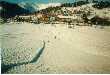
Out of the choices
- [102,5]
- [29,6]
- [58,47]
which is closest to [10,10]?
[29,6]

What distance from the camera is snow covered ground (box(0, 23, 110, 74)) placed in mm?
2578

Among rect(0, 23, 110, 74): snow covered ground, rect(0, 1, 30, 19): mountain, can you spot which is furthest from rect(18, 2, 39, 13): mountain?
rect(0, 23, 110, 74): snow covered ground

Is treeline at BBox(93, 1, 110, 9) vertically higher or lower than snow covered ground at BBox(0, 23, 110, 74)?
higher

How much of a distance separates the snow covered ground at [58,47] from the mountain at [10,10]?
0.37 ft

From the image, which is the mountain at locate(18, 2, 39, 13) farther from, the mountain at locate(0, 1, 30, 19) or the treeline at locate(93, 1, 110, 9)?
the treeline at locate(93, 1, 110, 9)

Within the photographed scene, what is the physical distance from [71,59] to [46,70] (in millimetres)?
293

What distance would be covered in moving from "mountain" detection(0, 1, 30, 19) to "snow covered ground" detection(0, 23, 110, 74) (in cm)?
11

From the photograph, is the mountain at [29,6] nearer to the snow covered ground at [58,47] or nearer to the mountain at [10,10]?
the mountain at [10,10]

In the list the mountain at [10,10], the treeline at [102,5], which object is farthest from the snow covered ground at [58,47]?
the treeline at [102,5]

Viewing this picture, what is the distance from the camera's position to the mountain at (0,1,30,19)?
2.59m

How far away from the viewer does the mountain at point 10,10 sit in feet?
8.50

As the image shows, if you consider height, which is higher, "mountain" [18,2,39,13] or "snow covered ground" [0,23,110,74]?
"mountain" [18,2,39,13]

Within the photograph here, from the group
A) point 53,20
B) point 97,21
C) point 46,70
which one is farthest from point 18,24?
point 97,21

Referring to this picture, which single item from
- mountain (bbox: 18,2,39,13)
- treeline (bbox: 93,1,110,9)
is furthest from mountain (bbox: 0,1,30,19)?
treeline (bbox: 93,1,110,9)
